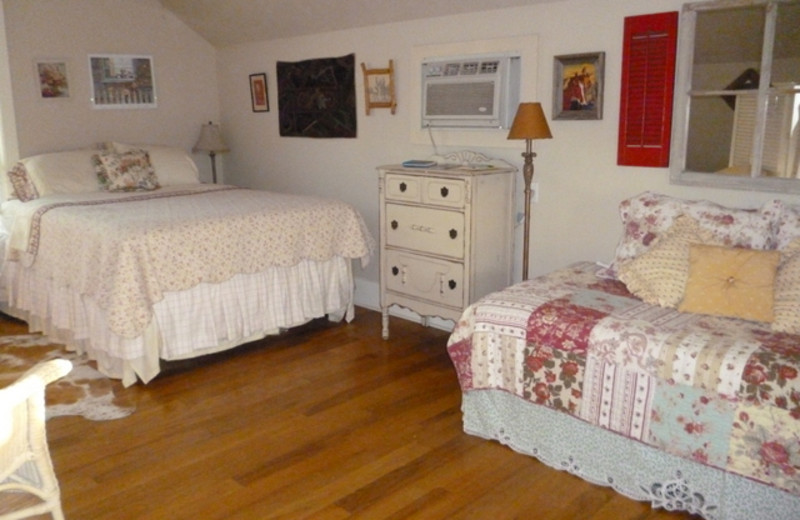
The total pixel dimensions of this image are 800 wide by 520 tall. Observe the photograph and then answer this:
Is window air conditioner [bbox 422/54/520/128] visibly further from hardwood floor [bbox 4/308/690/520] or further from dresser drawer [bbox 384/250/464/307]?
hardwood floor [bbox 4/308/690/520]

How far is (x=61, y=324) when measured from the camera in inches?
146

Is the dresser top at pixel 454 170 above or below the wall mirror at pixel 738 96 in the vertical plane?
below

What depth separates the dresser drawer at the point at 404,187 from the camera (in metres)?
3.64

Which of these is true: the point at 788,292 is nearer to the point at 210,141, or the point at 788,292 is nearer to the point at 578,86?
the point at 578,86

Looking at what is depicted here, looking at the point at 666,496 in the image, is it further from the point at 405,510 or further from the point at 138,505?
the point at 138,505

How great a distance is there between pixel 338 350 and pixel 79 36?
3.08 m

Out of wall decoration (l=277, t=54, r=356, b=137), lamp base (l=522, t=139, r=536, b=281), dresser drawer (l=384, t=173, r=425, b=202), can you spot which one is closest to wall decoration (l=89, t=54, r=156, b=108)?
wall decoration (l=277, t=54, r=356, b=137)

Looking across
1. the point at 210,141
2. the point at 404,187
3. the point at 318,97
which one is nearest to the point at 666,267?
the point at 404,187

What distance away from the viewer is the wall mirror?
9.17 feet

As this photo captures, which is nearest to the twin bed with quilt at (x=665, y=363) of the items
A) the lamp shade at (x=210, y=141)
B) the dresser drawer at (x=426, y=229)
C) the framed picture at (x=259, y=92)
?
the dresser drawer at (x=426, y=229)

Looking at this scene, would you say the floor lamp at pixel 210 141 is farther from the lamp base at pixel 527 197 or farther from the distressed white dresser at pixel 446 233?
the lamp base at pixel 527 197

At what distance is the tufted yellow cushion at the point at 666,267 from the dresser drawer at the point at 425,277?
947 millimetres

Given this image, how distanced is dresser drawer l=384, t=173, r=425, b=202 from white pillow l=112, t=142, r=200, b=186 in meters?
1.85

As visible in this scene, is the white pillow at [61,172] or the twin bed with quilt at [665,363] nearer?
the twin bed with quilt at [665,363]
